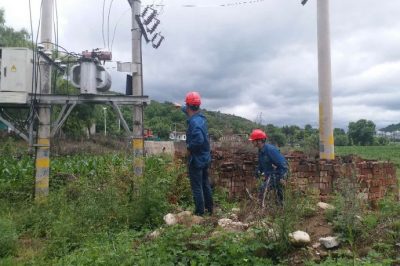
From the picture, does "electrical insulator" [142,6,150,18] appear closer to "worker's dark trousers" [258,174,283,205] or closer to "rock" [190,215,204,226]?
"worker's dark trousers" [258,174,283,205]

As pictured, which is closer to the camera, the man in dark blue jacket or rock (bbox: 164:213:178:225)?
rock (bbox: 164:213:178:225)

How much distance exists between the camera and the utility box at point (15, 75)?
8109 millimetres

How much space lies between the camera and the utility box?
8109mm

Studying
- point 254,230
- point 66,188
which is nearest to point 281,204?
point 254,230

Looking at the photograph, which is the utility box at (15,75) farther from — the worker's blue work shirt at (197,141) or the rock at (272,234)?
the rock at (272,234)

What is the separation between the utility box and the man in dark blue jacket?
3687 millimetres

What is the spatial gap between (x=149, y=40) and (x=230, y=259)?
5.91 meters

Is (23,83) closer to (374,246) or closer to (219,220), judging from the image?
(219,220)

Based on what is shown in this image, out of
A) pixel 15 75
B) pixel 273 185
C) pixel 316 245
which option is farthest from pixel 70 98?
pixel 316 245

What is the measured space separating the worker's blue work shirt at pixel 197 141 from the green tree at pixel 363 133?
59913mm

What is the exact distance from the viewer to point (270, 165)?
673cm

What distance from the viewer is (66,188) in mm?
8242

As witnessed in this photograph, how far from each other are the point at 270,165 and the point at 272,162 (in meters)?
0.13

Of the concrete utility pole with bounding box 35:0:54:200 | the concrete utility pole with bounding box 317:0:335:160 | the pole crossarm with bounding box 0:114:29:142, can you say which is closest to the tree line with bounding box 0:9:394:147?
the concrete utility pole with bounding box 35:0:54:200
